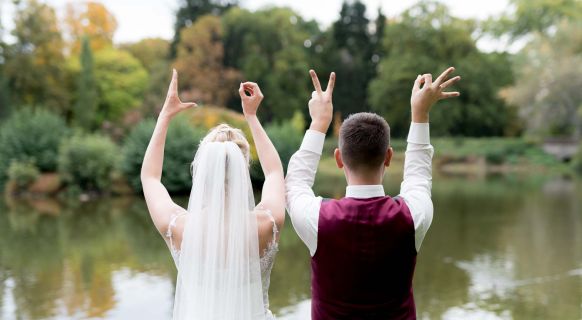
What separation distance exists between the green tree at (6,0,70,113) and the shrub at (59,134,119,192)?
11591 mm

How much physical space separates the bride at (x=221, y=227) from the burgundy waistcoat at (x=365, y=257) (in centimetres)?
49

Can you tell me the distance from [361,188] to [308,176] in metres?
0.28

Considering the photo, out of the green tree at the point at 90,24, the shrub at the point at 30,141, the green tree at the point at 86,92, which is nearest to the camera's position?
the shrub at the point at 30,141

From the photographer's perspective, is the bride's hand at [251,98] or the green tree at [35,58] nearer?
the bride's hand at [251,98]

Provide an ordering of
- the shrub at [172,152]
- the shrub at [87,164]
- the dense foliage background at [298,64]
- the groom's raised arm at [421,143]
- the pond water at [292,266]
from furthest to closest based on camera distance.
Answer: the dense foliage background at [298,64] < the shrub at [87,164] < the shrub at [172,152] < the pond water at [292,266] < the groom's raised arm at [421,143]

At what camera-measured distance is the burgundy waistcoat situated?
1990mm

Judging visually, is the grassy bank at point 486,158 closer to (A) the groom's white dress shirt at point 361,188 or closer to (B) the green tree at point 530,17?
(B) the green tree at point 530,17

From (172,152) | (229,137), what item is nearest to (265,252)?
(229,137)

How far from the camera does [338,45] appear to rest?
43.2 meters

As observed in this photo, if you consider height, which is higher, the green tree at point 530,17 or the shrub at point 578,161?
the green tree at point 530,17

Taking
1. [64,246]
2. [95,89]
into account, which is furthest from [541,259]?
[95,89]

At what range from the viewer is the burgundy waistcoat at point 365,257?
6.53ft

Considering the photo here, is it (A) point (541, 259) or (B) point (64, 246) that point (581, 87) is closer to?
(A) point (541, 259)

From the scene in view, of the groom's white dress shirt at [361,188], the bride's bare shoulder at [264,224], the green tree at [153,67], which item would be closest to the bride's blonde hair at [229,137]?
the bride's bare shoulder at [264,224]
